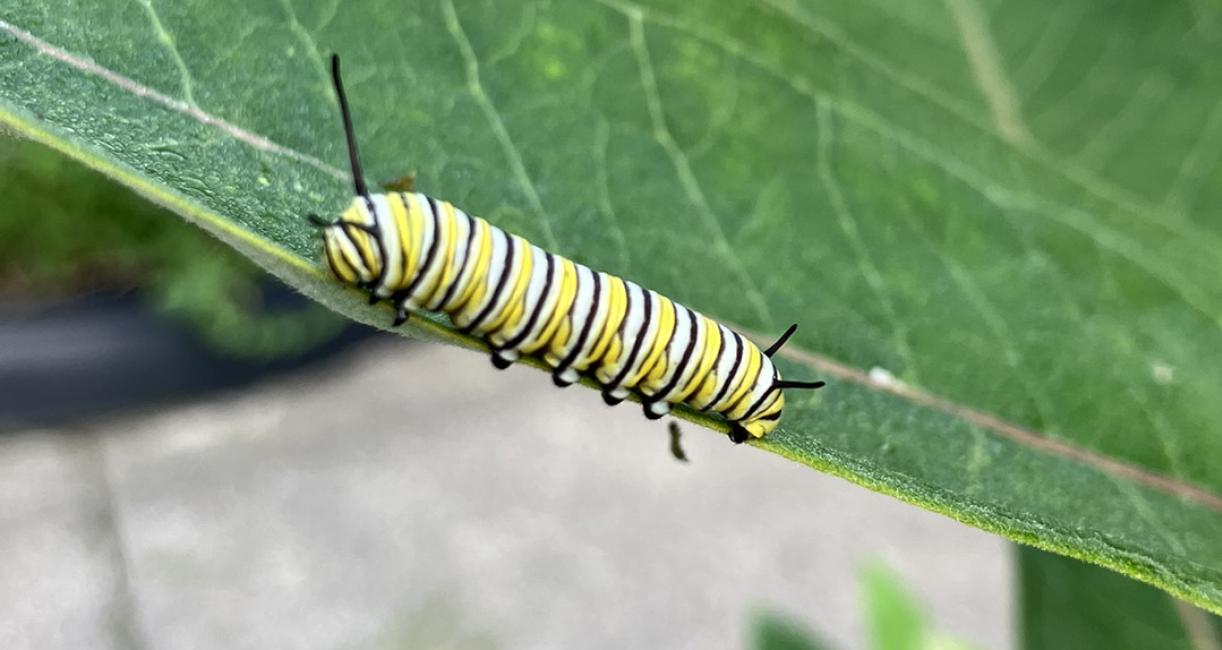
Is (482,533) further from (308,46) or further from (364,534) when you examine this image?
(308,46)

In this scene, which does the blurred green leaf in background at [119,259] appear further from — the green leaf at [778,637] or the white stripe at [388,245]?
the white stripe at [388,245]

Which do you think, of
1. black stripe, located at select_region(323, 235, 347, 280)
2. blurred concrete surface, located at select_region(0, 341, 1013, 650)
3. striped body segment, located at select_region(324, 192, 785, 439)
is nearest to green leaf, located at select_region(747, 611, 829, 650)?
striped body segment, located at select_region(324, 192, 785, 439)

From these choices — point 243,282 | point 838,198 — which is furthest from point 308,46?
point 243,282

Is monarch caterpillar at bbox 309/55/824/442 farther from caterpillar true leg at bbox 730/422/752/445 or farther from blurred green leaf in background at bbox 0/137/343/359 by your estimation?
blurred green leaf in background at bbox 0/137/343/359

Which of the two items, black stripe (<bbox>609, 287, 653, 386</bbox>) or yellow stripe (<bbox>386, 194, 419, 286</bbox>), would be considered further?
black stripe (<bbox>609, 287, 653, 386</bbox>)

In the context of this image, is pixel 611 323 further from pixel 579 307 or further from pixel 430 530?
pixel 430 530

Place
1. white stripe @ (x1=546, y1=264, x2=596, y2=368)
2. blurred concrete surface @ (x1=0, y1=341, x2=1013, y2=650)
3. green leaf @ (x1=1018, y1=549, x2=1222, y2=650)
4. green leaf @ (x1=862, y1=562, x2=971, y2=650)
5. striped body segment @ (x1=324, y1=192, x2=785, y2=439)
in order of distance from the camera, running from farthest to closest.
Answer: blurred concrete surface @ (x1=0, y1=341, x2=1013, y2=650) → green leaf @ (x1=862, y1=562, x2=971, y2=650) → green leaf @ (x1=1018, y1=549, x2=1222, y2=650) → white stripe @ (x1=546, y1=264, x2=596, y2=368) → striped body segment @ (x1=324, y1=192, x2=785, y2=439)

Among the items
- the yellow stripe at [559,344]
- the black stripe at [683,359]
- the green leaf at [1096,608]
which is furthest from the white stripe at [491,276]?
the green leaf at [1096,608]

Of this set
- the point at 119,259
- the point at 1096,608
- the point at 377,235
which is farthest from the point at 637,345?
the point at 119,259
